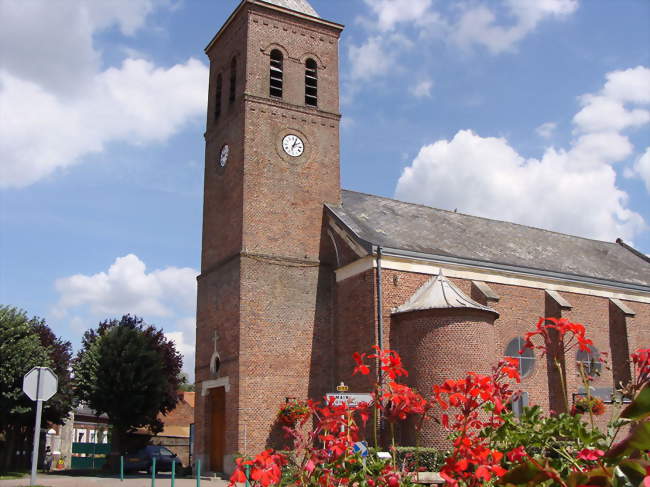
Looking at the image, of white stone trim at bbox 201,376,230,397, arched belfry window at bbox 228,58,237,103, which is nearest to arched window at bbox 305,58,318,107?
arched belfry window at bbox 228,58,237,103

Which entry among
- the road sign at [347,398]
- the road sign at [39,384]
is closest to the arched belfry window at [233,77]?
the road sign at [347,398]

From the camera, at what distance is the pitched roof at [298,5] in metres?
25.6

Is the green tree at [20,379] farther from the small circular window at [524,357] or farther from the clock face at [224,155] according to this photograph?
the small circular window at [524,357]

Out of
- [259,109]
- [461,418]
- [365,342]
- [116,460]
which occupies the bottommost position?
[116,460]

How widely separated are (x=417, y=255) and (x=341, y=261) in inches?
104

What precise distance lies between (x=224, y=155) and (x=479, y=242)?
1040 centimetres

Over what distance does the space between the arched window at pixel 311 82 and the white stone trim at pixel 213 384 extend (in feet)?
35.1

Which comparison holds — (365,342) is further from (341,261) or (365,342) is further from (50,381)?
(50,381)

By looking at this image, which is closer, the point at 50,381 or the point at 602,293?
the point at 50,381

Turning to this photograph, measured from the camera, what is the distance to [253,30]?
24719mm

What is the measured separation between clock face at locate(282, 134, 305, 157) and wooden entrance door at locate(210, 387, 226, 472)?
28.3 ft

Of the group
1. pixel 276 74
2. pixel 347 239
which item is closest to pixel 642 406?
pixel 347 239

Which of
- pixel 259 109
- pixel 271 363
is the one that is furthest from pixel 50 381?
pixel 259 109

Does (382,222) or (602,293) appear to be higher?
(382,222)
